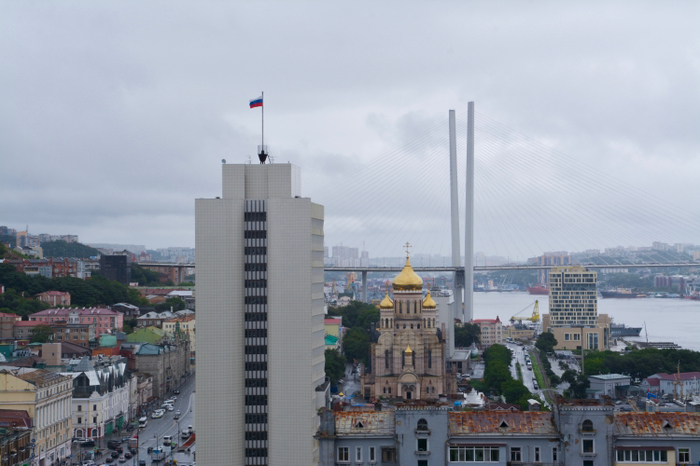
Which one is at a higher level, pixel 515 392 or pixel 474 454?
pixel 474 454

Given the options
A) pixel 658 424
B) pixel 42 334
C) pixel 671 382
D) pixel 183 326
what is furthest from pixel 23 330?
pixel 658 424

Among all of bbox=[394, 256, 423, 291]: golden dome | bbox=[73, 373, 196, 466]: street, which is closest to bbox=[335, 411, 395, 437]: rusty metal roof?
bbox=[73, 373, 196, 466]: street

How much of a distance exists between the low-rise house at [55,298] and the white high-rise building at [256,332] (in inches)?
1839

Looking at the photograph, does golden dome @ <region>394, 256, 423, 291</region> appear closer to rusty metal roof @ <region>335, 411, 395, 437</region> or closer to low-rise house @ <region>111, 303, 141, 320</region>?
low-rise house @ <region>111, 303, 141, 320</region>

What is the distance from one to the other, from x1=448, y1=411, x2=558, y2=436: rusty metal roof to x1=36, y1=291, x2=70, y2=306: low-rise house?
5645 centimetres

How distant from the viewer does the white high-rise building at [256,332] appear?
96.8ft

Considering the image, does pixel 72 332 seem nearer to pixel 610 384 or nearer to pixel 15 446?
pixel 15 446

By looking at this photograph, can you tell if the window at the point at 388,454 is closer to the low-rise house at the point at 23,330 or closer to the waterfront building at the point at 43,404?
the waterfront building at the point at 43,404

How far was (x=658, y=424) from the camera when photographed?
22.0 metres

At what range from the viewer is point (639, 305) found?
17400cm

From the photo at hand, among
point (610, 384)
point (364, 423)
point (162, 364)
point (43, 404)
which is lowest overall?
point (610, 384)

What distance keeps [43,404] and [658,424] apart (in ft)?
84.5

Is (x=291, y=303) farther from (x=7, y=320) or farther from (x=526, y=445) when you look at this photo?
(x=7, y=320)

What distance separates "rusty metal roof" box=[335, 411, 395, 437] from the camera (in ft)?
73.7
